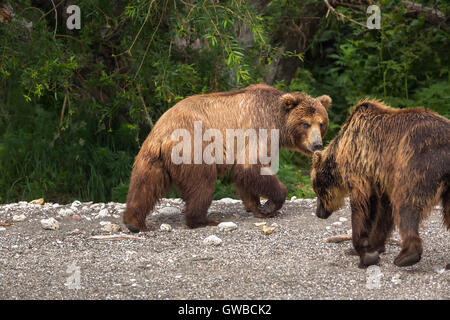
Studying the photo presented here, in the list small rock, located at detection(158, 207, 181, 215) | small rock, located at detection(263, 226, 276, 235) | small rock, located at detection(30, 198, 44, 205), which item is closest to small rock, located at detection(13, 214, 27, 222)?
small rock, located at detection(30, 198, 44, 205)

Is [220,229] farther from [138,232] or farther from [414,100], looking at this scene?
[414,100]

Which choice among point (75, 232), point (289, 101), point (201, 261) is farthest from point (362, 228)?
point (75, 232)

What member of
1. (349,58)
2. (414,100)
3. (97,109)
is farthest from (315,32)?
(97,109)

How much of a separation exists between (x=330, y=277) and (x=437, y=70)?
6.24 meters

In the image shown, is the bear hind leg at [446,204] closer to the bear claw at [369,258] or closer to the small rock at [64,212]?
the bear claw at [369,258]

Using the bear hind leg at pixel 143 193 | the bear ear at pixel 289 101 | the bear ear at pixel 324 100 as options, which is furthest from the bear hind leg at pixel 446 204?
the bear hind leg at pixel 143 193

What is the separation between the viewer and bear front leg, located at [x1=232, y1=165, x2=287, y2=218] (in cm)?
665

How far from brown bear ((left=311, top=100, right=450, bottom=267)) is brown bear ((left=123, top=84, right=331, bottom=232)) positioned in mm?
1289

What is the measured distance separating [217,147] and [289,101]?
0.85 metres

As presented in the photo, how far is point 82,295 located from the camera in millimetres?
4465

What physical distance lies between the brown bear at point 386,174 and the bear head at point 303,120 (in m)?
1.34

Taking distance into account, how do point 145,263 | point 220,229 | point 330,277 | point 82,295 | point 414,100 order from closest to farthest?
point 82,295, point 330,277, point 145,263, point 220,229, point 414,100

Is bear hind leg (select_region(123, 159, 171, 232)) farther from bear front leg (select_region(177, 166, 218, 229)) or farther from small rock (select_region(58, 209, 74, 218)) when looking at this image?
small rock (select_region(58, 209, 74, 218))

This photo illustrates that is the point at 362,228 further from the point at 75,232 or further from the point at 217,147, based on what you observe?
the point at 75,232
